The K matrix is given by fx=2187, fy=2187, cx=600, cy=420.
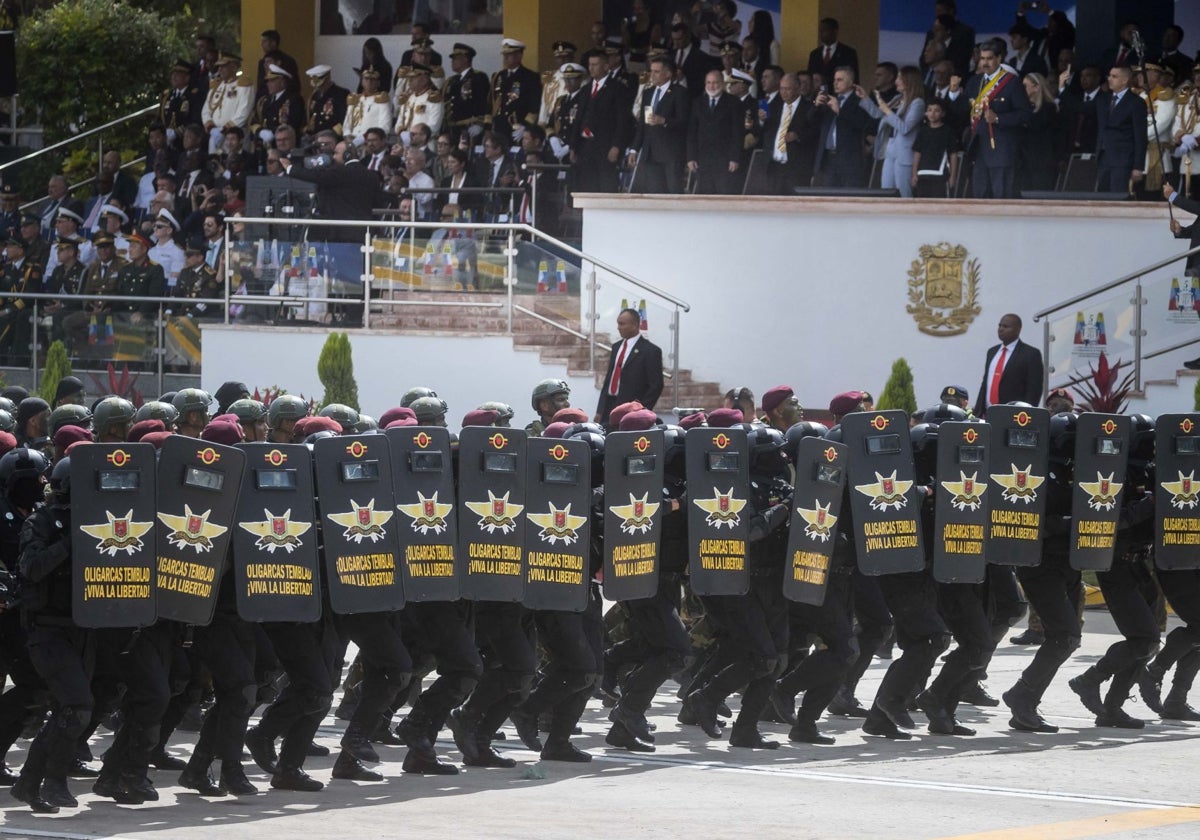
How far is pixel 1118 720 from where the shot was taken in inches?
456

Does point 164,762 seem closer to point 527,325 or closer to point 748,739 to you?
point 748,739

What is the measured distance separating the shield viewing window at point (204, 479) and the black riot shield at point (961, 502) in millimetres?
3839

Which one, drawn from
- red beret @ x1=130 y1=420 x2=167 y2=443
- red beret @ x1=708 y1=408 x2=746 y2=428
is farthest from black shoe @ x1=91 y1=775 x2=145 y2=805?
red beret @ x1=708 y1=408 x2=746 y2=428

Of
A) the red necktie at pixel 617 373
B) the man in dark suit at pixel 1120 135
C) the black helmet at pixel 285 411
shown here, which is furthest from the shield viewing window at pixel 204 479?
the man in dark suit at pixel 1120 135

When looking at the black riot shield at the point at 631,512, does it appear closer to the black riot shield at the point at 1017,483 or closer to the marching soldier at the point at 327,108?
the black riot shield at the point at 1017,483

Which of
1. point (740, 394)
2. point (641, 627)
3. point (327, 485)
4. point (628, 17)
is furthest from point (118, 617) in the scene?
point (628, 17)

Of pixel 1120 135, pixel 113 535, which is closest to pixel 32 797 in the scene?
pixel 113 535

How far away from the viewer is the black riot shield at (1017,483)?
1130 centimetres

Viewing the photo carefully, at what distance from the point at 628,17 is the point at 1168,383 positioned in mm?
9419

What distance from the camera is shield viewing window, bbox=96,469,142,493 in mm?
8938

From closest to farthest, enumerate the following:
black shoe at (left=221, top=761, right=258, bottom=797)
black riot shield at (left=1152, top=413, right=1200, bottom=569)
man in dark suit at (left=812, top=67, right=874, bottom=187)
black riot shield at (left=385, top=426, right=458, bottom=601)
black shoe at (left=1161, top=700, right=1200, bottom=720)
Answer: black shoe at (left=221, top=761, right=258, bottom=797) → black riot shield at (left=385, top=426, right=458, bottom=601) → black riot shield at (left=1152, top=413, right=1200, bottom=569) → black shoe at (left=1161, top=700, right=1200, bottom=720) → man in dark suit at (left=812, top=67, right=874, bottom=187)

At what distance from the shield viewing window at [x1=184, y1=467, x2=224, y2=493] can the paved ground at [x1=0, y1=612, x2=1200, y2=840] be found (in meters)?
1.33

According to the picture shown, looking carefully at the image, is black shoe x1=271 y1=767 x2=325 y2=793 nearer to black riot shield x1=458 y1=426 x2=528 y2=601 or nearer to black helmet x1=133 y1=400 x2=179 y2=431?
black riot shield x1=458 y1=426 x2=528 y2=601

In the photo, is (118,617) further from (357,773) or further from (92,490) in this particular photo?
(357,773)
